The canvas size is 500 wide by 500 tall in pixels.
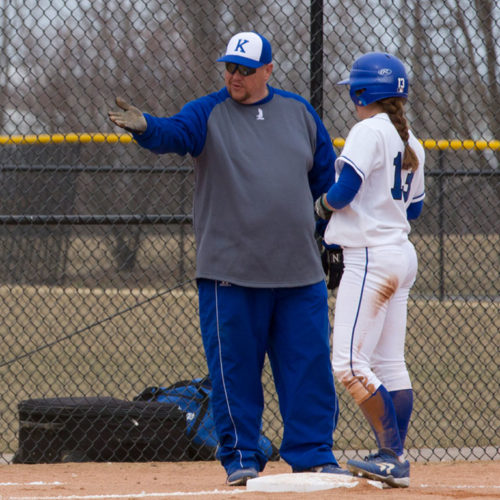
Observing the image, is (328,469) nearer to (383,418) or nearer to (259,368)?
(383,418)

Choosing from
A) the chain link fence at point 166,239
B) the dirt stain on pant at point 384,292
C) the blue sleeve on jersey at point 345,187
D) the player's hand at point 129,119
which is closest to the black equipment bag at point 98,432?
the chain link fence at point 166,239

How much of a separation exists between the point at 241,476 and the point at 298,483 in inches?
13.0

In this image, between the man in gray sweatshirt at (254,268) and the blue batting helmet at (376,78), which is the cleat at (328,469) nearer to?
the man in gray sweatshirt at (254,268)

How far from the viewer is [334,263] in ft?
13.9

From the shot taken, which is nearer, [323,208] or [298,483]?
[298,483]

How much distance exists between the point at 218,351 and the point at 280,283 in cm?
40

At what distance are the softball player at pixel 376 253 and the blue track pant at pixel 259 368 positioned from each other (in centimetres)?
20

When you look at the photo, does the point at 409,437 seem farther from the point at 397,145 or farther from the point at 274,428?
the point at 397,145

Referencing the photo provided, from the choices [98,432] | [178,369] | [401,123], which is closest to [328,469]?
[401,123]

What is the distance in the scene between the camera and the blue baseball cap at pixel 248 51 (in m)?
3.88

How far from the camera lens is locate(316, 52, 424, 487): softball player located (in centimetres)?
373

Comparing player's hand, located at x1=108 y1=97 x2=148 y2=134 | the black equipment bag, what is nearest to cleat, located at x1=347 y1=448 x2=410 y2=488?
player's hand, located at x1=108 y1=97 x2=148 y2=134

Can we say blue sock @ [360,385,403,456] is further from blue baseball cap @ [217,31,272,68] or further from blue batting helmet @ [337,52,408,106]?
blue baseball cap @ [217,31,272,68]

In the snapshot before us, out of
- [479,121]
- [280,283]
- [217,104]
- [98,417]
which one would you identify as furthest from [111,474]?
[479,121]
